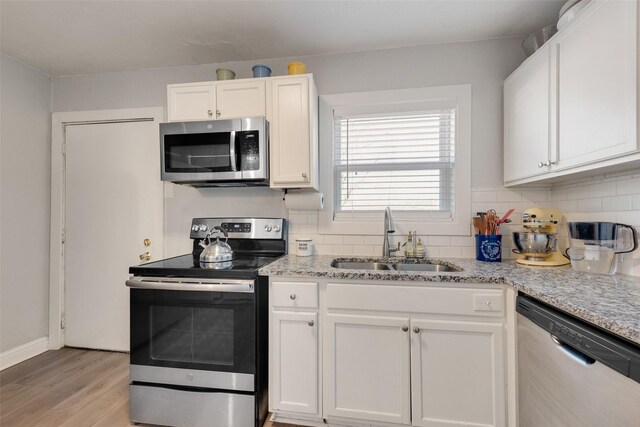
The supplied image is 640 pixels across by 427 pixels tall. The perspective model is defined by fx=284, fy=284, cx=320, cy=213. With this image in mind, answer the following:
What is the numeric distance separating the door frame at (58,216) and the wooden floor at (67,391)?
257mm

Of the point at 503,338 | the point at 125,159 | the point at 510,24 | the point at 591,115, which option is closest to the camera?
the point at 591,115

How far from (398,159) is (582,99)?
1044 mm

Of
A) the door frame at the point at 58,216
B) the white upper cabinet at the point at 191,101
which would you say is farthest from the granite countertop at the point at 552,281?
the door frame at the point at 58,216

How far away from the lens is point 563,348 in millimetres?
995

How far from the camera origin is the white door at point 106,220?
2395mm

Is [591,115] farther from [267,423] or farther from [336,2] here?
[267,423]

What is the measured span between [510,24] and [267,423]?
2.84 metres

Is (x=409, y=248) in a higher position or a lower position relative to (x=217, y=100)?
lower

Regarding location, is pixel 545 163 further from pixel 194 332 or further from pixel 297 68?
pixel 194 332

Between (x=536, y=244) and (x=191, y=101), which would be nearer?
(x=536, y=244)

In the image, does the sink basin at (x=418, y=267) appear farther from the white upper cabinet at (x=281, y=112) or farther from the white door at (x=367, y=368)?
the white upper cabinet at (x=281, y=112)

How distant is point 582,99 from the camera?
1.25m

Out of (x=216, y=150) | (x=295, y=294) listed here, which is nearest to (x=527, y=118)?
(x=295, y=294)

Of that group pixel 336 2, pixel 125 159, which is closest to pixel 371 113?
pixel 336 2
